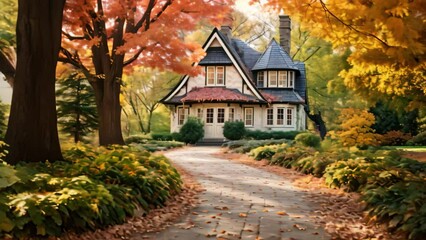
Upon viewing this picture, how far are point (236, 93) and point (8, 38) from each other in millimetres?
19595

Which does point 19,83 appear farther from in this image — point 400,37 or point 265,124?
point 265,124

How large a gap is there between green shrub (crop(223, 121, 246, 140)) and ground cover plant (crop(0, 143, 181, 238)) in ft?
69.4

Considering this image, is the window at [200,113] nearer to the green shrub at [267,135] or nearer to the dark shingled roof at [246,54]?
the green shrub at [267,135]

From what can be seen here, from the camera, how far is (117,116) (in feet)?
47.8

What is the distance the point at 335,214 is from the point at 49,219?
14.8 ft

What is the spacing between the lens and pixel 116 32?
14430mm

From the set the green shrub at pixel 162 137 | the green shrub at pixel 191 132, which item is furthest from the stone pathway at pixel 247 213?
the green shrub at pixel 162 137

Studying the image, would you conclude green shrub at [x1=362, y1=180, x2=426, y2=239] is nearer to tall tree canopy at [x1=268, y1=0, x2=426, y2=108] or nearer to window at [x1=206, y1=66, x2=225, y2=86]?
tall tree canopy at [x1=268, y1=0, x2=426, y2=108]

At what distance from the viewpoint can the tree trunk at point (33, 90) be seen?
26.1 ft

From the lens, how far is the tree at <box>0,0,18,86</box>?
12.9m

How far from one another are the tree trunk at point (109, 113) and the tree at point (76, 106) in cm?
444

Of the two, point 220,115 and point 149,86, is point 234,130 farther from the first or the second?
point 149,86

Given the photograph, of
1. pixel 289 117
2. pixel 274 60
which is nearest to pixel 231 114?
pixel 289 117

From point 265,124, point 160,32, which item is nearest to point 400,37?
point 160,32
